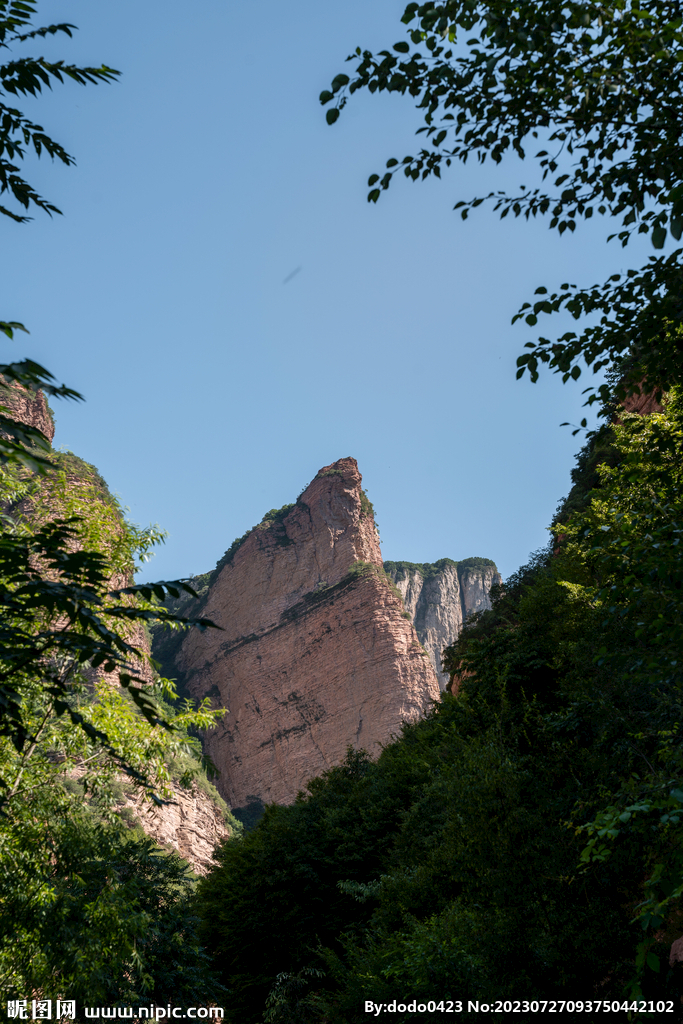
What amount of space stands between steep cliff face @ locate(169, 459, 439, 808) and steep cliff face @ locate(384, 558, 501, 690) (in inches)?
1334

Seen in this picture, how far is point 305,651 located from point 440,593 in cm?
4518

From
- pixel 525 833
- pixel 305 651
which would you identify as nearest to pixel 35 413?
pixel 305 651

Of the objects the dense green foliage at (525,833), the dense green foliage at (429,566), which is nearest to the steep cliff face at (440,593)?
the dense green foliage at (429,566)

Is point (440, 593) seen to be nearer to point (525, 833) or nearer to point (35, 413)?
point (35, 413)

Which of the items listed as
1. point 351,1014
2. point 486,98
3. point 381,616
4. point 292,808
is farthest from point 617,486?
point 381,616

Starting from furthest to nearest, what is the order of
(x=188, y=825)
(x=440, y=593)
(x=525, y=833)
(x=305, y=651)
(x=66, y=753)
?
1. (x=440, y=593)
2. (x=305, y=651)
3. (x=188, y=825)
4. (x=525, y=833)
5. (x=66, y=753)

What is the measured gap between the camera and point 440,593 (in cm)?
9531

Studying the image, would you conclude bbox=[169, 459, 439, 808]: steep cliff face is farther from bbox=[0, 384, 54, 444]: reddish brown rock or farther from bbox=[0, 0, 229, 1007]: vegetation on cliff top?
bbox=[0, 0, 229, 1007]: vegetation on cliff top

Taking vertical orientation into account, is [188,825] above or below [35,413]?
below

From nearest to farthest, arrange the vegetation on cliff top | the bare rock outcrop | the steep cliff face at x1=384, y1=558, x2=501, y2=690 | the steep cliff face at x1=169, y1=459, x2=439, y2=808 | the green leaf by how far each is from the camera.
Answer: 1. the vegetation on cliff top
2. the green leaf
3. the bare rock outcrop
4. the steep cliff face at x1=169, y1=459, x2=439, y2=808
5. the steep cliff face at x1=384, y1=558, x2=501, y2=690

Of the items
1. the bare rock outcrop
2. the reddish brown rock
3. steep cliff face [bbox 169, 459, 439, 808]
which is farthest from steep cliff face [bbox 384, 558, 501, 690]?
the reddish brown rock

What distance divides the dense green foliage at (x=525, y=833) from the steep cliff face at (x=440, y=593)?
73738mm

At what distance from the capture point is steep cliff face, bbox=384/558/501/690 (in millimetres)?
92931

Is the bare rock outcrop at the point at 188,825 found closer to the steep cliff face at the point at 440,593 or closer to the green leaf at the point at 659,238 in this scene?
the green leaf at the point at 659,238
